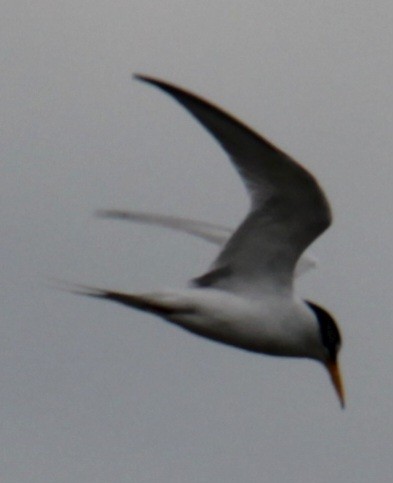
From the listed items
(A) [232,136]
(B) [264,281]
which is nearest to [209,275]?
(B) [264,281]

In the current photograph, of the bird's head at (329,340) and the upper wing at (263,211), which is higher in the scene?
the upper wing at (263,211)

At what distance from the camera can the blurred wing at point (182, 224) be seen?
17.7 metres

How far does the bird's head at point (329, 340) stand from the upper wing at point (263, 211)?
372 millimetres

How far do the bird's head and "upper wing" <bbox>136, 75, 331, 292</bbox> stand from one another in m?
0.37

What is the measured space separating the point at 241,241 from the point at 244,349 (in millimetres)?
694

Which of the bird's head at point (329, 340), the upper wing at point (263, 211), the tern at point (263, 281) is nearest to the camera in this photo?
the upper wing at point (263, 211)

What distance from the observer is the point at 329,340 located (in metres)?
16.3

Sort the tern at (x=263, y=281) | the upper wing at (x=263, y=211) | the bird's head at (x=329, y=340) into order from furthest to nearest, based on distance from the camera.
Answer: the bird's head at (x=329, y=340) → the tern at (x=263, y=281) → the upper wing at (x=263, y=211)

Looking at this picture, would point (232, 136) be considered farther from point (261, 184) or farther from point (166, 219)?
point (166, 219)

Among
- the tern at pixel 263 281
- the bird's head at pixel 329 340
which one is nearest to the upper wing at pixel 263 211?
the tern at pixel 263 281

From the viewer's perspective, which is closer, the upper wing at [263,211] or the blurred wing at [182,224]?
the upper wing at [263,211]

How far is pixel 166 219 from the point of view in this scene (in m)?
17.9

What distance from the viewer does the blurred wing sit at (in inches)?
698

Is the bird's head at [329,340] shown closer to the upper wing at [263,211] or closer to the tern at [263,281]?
the tern at [263,281]
